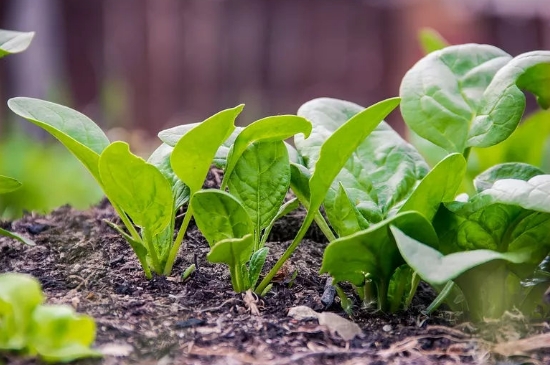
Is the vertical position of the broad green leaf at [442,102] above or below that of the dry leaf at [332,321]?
above

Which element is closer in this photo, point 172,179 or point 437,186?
point 437,186

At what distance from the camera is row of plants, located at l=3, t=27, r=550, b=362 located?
42.8 inches

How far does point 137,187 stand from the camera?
1.17 metres

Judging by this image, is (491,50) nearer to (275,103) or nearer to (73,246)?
(73,246)

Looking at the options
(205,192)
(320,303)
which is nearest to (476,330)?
(320,303)

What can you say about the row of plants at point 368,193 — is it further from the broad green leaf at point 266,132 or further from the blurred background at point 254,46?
the blurred background at point 254,46

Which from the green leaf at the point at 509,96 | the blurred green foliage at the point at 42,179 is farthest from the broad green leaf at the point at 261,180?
the blurred green foliage at the point at 42,179

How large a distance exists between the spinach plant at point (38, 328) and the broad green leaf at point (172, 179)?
0.39 metres

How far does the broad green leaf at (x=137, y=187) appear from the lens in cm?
111

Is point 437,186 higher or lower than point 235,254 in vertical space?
higher

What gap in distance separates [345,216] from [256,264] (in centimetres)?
19

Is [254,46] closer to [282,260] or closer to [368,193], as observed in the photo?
[368,193]

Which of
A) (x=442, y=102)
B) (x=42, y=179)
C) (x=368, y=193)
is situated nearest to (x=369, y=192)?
(x=368, y=193)

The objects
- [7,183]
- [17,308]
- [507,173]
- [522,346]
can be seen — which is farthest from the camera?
[507,173]
